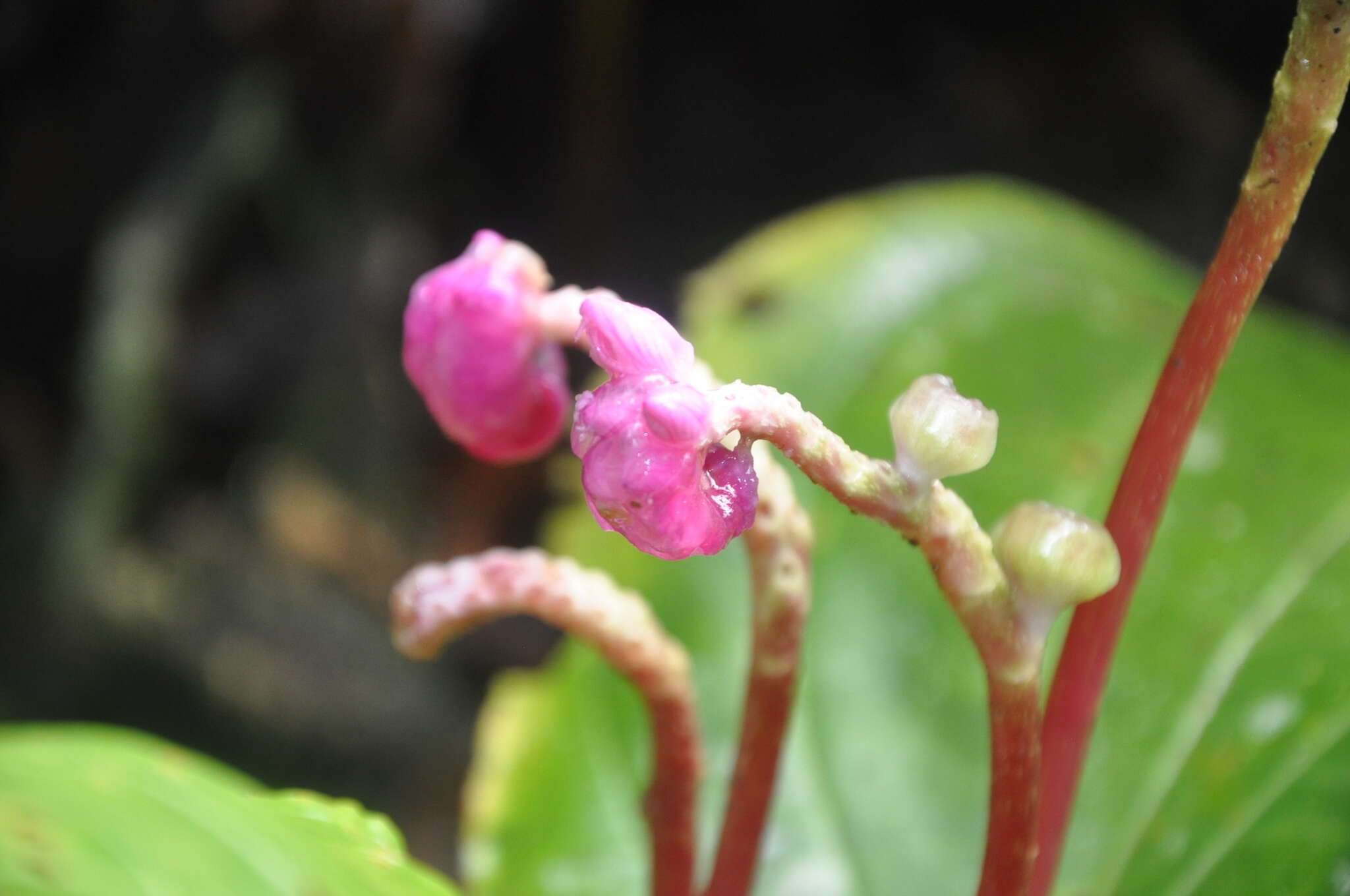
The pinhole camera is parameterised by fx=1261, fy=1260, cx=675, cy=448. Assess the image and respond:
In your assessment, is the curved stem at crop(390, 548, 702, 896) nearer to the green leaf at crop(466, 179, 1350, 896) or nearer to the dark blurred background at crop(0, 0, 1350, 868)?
the green leaf at crop(466, 179, 1350, 896)

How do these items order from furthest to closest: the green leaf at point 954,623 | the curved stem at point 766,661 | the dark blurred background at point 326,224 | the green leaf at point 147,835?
the dark blurred background at point 326,224
the green leaf at point 954,623
the curved stem at point 766,661
the green leaf at point 147,835

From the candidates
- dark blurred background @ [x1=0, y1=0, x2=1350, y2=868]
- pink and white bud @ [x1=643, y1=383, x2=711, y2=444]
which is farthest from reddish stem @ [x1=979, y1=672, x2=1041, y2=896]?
dark blurred background @ [x1=0, y1=0, x2=1350, y2=868]

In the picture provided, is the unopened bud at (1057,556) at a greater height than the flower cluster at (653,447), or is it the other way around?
the unopened bud at (1057,556)

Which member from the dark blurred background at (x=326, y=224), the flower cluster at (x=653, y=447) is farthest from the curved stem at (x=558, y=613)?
the dark blurred background at (x=326, y=224)

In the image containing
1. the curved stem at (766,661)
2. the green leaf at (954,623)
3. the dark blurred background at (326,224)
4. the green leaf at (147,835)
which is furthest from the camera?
the dark blurred background at (326,224)

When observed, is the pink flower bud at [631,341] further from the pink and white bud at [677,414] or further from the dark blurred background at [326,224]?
the dark blurred background at [326,224]

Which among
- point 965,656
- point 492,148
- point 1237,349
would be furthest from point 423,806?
point 1237,349
